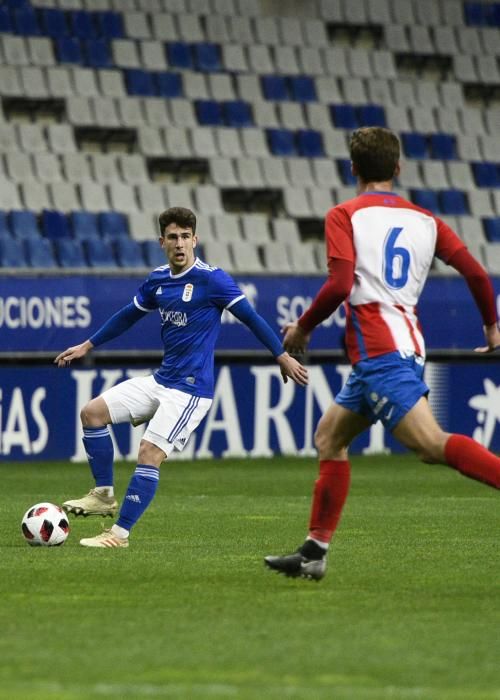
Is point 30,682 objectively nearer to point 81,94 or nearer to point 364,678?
point 364,678

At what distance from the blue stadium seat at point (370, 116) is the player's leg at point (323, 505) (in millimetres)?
18630

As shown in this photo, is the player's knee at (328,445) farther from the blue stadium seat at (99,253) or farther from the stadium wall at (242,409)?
the blue stadium seat at (99,253)

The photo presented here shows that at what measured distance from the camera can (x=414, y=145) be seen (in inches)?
997

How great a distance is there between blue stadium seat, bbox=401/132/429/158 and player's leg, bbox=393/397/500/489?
1911cm

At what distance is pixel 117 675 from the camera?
4.67m

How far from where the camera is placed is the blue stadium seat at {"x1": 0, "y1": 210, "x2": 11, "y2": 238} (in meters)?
19.6

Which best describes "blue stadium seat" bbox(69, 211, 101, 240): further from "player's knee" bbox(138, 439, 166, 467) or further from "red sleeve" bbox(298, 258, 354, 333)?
"red sleeve" bbox(298, 258, 354, 333)

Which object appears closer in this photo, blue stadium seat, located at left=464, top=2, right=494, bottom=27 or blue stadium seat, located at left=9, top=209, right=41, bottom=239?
blue stadium seat, located at left=9, top=209, right=41, bottom=239

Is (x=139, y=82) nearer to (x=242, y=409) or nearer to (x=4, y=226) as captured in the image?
(x=4, y=226)

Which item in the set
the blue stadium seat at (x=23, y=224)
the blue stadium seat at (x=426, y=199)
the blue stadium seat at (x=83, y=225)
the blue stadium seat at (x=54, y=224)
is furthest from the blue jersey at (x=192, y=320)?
the blue stadium seat at (x=426, y=199)

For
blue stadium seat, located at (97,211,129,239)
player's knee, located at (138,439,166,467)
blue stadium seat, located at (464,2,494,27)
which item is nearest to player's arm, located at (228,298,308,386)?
player's knee, located at (138,439,166,467)

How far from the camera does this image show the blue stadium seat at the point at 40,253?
64.2 feet

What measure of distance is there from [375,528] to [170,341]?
2216mm

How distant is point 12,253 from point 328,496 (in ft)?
42.7
